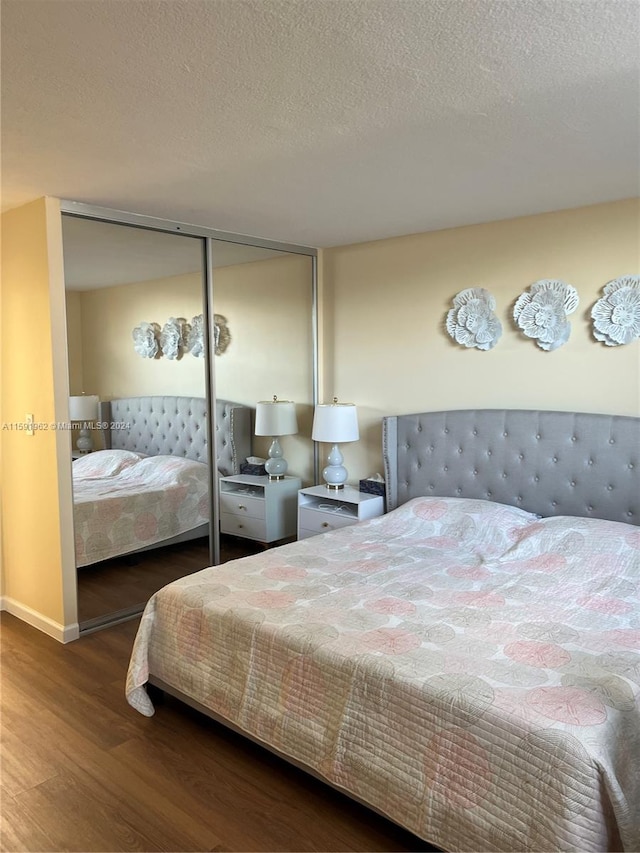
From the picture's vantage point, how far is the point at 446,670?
1970mm

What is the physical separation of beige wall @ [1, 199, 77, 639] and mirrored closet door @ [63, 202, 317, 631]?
79 millimetres

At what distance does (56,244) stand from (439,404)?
8.11 ft

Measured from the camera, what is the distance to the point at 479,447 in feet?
12.3

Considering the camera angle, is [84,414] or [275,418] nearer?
[84,414]

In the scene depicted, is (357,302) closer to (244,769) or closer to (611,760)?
(244,769)

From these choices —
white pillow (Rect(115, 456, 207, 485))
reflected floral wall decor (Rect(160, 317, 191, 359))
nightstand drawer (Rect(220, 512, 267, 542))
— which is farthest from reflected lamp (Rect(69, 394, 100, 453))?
nightstand drawer (Rect(220, 512, 267, 542))

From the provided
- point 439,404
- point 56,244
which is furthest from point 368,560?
point 56,244

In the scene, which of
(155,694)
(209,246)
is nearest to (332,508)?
(155,694)

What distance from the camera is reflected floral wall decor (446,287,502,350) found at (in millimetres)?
3803

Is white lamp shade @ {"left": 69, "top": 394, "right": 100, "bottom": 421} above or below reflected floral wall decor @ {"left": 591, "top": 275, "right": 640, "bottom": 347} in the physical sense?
below

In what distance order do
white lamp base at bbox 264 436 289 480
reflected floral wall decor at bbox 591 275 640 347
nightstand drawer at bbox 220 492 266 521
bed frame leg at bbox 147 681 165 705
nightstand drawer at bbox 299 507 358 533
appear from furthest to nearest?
white lamp base at bbox 264 436 289 480, nightstand drawer at bbox 220 492 266 521, nightstand drawer at bbox 299 507 358 533, reflected floral wall decor at bbox 591 275 640 347, bed frame leg at bbox 147 681 165 705

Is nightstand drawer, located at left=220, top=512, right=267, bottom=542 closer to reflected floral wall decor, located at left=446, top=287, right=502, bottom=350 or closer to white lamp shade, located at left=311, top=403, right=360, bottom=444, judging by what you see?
white lamp shade, located at left=311, top=403, right=360, bottom=444

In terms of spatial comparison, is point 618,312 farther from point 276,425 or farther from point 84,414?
point 84,414

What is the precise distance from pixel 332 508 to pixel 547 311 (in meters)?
1.88
